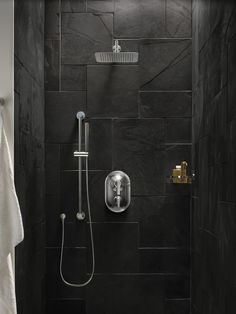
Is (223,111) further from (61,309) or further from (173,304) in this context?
(61,309)

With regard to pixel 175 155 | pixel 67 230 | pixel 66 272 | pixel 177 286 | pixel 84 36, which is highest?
pixel 84 36

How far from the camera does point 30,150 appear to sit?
2822 millimetres

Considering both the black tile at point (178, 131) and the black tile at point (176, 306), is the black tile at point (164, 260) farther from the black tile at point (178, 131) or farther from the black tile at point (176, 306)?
the black tile at point (178, 131)

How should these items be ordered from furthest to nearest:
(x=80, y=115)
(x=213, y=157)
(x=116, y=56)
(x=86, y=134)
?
(x=80, y=115) → (x=86, y=134) → (x=116, y=56) → (x=213, y=157)

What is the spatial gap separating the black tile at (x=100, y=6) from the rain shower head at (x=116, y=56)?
14.2 inches

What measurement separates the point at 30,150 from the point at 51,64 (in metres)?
0.87

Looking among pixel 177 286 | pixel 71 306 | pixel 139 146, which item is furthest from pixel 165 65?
pixel 71 306

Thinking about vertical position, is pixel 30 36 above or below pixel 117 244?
above

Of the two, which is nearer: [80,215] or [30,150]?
[30,150]

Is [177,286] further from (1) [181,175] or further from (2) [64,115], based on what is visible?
(2) [64,115]

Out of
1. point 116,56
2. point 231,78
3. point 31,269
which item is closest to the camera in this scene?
point 231,78

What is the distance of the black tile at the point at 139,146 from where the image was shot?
132 inches

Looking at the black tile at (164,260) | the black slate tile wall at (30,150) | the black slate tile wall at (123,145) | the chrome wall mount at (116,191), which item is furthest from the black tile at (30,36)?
the black tile at (164,260)

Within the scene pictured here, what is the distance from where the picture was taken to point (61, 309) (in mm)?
3305
